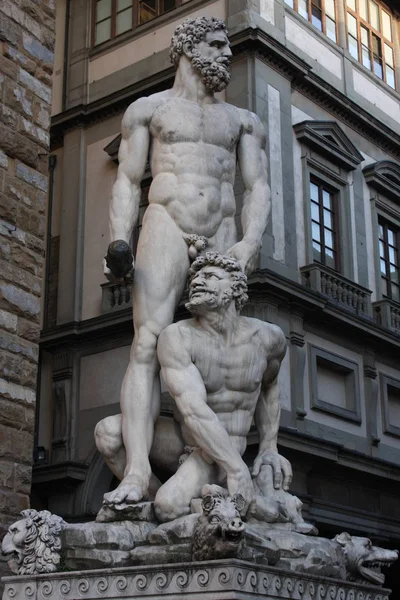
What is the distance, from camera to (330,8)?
21219 millimetres

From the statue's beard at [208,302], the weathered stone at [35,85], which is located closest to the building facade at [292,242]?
the weathered stone at [35,85]

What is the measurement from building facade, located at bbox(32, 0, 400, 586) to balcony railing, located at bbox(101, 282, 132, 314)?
0.04 metres

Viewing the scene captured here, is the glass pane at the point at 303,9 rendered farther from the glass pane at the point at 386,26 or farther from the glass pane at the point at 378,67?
the glass pane at the point at 386,26

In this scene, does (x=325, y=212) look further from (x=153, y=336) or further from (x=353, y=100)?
(x=153, y=336)

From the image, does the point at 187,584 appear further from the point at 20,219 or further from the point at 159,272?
the point at 20,219

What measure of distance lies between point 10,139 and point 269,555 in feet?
18.2

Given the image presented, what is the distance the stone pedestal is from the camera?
183 inches

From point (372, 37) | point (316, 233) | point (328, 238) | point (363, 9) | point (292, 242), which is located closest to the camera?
point (292, 242)

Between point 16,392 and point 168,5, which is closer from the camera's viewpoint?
point 16,392

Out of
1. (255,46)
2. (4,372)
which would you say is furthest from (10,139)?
(255,46)

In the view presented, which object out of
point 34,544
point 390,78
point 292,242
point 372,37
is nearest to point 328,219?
point 292,242

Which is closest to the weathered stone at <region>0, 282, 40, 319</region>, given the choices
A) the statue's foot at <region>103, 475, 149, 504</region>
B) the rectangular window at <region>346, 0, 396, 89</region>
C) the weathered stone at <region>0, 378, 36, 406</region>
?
the weathered stone at <region>0, 378, 36, 406</region>

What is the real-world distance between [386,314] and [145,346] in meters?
14.0

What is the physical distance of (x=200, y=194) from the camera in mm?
6211
